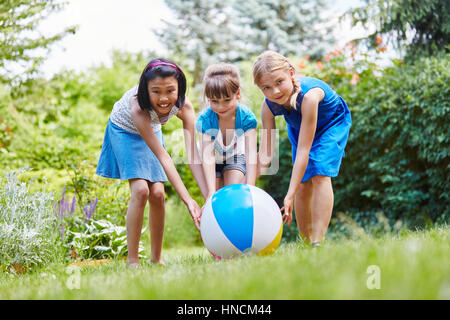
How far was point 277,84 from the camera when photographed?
3426 mm

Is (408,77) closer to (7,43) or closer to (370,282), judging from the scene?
(370,282)

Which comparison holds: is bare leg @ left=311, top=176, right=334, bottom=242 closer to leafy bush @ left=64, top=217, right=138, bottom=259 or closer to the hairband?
the hairband

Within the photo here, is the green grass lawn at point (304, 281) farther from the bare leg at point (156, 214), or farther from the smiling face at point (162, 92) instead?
the smiling face at point (162, 92)

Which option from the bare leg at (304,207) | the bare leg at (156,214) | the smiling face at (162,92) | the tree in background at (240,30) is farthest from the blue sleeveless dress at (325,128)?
the tree in background at (240,30)

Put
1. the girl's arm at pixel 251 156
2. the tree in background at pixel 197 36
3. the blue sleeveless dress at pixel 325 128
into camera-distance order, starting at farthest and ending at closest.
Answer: the tree in background at pixel 197 36, the girl's arm at pixel 251 156, the blue sleeveless dress at pixel 325 128

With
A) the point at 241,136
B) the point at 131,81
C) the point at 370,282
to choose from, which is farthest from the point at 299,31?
the point at 370,282

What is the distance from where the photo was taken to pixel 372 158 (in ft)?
22.8

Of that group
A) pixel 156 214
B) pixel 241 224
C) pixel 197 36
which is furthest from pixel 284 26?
pixel 241 224

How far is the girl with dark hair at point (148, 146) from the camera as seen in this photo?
343 centimetres

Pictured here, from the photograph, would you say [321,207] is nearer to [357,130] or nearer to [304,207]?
[304,207]

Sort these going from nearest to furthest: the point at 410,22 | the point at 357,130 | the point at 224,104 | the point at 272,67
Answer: the point at 272,67 < the point at 224,104 < the point at 357,130 < the point at 410,22

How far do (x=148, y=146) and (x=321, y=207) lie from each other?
5.01ft

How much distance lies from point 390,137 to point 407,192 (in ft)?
2.90

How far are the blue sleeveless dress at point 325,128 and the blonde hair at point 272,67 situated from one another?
0.07 metres
